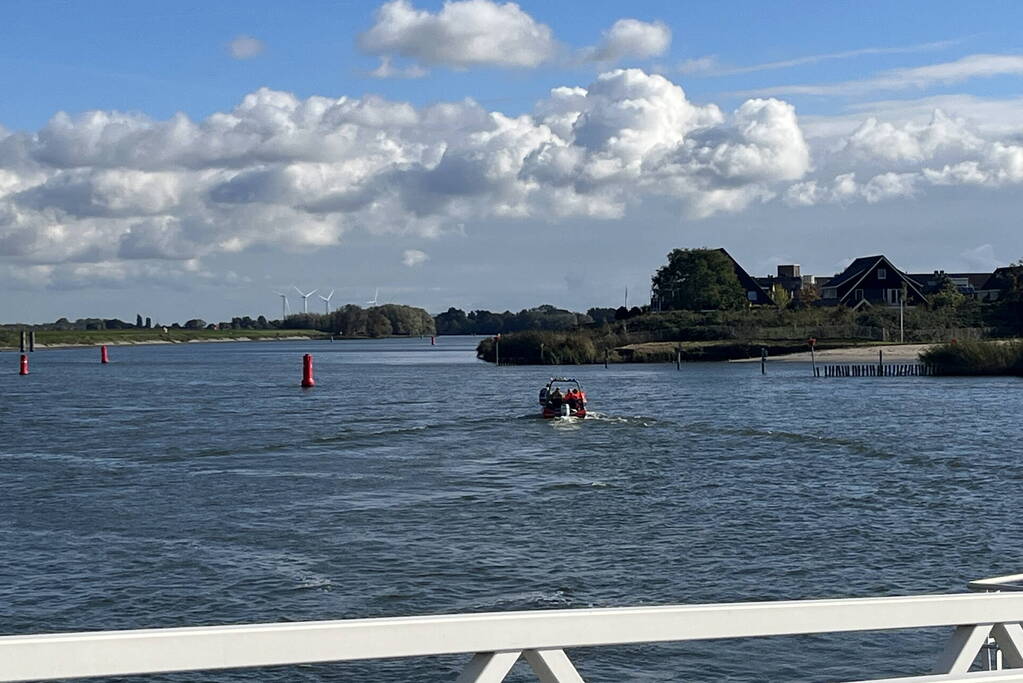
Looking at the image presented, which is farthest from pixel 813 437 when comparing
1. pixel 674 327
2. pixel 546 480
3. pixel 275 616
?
pixel 674 327

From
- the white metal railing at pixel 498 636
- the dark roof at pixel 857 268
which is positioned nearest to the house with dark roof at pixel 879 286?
the dark roof at pixel 857 268

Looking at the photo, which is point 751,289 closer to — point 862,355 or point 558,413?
point 862,355

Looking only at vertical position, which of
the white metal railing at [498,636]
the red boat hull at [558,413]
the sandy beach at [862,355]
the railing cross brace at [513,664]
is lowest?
the red boat hull at [558,413]

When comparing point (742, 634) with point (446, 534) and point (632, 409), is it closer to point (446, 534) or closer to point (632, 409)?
A: point (446, 534)

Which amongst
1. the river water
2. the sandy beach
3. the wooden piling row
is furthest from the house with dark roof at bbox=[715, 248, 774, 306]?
the river water

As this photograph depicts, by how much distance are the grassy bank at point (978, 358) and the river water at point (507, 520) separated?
37494 mm

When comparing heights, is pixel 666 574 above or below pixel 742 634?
below

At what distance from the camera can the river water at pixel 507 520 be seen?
1777 cm

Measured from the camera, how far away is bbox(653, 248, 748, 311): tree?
6501 inches

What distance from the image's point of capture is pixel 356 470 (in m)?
38.2

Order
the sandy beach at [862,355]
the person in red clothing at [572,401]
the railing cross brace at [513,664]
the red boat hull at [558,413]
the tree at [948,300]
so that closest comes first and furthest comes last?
the railing cross brace at [513,664] → the red boat hull at [558,413] → the person in red clothing at [572,401] → the sandy beach at [862,355] → the tree at [948,300]

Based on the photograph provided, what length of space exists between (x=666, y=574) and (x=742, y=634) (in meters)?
16.4

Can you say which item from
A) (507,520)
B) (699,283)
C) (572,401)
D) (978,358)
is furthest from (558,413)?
(699,283)

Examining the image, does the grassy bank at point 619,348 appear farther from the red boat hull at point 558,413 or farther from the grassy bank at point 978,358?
the red boat hull at point 558,413
